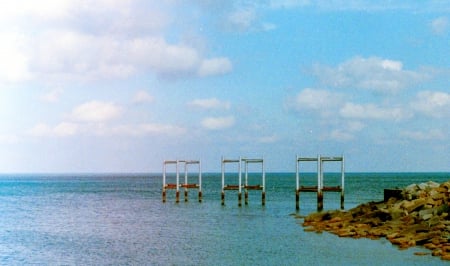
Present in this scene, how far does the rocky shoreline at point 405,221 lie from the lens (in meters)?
28.7

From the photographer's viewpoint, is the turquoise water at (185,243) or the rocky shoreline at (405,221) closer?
the turquoise water at (185,243)

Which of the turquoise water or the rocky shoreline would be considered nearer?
the turquoise water

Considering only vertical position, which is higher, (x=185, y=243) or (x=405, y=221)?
(x=405, y=221)

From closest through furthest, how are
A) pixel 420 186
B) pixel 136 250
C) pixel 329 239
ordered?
pixel 136 250 < pixel 329 239 < pixel 420 186

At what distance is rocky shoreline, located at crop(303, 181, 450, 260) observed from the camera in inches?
1131

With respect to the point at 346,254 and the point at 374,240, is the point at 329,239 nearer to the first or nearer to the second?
the point at 374,240

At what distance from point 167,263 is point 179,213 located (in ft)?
87.6

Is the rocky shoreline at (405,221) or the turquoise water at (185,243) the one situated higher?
the rocky shoreline at (405,221)

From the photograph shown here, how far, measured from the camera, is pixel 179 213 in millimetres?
53125

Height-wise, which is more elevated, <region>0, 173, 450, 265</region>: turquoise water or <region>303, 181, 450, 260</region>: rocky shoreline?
<region>303, 181, 450, 260</region>: rocky shoreline

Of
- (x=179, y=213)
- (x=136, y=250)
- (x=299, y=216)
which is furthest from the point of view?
(x=179, y=213)

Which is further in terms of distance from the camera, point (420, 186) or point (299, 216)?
point (299, 216)

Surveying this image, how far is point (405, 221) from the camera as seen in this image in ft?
108

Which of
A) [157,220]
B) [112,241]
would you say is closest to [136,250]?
[112,241]
